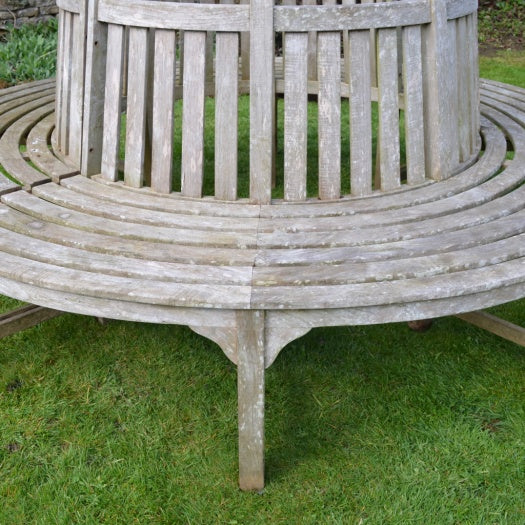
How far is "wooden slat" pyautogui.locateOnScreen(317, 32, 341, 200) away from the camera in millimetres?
2725

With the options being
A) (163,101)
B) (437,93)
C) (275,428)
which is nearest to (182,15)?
(163,101)

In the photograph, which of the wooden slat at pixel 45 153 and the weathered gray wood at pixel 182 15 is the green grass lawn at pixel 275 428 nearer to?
the wooden slat at pixel 45 153

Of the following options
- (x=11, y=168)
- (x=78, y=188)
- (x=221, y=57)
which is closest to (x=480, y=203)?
(x=221, y=57)

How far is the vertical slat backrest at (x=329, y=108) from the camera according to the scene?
2725mm

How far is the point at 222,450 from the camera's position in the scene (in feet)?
9.67

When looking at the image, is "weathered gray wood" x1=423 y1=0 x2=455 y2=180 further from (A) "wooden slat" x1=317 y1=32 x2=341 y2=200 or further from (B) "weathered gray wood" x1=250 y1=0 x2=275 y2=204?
(B) "weathered gray wood" x1=250 y1=0 x2=275 y2=204

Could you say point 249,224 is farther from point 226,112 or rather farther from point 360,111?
point 360,111

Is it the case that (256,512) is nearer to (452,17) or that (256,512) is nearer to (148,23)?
(148,23)

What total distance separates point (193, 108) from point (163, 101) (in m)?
0.12

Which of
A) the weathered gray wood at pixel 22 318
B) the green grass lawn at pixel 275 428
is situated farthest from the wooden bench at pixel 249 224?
the weathered gray wood at pixel 22 318

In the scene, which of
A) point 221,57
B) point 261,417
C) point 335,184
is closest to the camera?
point 261,417

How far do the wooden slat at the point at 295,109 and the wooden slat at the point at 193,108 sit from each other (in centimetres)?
31

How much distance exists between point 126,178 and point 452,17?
4.63 ft

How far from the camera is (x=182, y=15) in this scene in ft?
8.82
